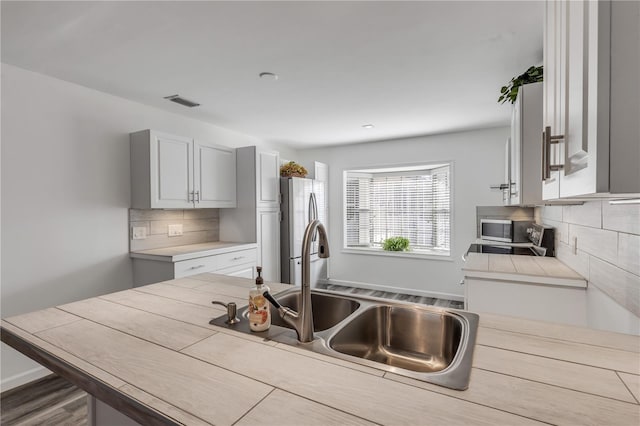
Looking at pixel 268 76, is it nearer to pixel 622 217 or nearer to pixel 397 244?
pixel 622 217

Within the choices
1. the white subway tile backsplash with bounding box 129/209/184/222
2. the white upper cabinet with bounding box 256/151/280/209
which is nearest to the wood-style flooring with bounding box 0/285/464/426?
the white subway tile backsplash with bounding box 129/209/184/222

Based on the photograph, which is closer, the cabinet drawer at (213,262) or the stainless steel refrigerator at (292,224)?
the cabinet drawer at (213,262)

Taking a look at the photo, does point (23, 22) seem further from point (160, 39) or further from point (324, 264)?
point (324, 264)

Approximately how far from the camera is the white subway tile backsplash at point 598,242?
1364mm

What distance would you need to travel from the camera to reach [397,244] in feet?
16.6

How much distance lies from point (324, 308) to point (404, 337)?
0.39 meters

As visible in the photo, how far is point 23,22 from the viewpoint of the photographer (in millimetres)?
1813

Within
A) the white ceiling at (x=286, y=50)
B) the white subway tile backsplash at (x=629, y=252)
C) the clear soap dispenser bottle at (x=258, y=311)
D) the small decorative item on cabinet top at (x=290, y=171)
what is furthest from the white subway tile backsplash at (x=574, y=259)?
the small decorative item on cabinet top at (x=290, y=171)

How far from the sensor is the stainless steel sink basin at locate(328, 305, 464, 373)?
3.79 ft

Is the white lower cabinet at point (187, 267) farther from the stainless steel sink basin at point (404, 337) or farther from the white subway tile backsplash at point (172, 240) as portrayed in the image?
the stainless steel sink basin at point (404, 337)

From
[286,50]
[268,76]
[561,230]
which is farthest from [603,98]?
[268,76]

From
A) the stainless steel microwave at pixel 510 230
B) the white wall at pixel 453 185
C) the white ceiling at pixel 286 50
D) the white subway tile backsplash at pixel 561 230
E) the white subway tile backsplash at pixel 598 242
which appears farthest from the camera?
the white wall at pixel 453 185

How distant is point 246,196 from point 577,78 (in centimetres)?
349

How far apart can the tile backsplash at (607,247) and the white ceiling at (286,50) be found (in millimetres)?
1119
